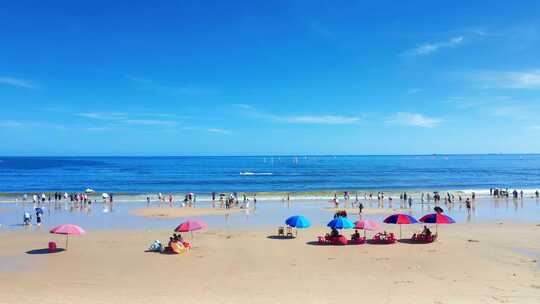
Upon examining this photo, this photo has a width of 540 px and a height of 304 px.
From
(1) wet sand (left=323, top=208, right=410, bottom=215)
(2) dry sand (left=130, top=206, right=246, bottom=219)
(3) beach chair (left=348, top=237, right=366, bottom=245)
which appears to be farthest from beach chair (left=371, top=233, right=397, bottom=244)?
(2) dry sand (left=130, top=206, right=246, bottom=219)

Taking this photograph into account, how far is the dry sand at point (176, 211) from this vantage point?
37406 mm

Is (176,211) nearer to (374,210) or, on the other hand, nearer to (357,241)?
(374,210)

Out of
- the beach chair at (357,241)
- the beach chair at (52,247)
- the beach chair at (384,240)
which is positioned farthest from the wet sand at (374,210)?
the beach chair at (52,247)

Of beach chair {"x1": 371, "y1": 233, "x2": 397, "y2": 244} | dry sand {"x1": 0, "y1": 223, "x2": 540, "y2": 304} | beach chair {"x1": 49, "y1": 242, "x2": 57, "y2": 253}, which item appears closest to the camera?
dry sand {"x1": 0, "y1": 223, "x2": 540, "y2": 304}

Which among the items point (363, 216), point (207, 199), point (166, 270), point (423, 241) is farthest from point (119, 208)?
point (423, 241)

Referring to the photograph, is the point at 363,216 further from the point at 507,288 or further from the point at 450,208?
the point at 507,288

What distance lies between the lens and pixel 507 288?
50.1 ft

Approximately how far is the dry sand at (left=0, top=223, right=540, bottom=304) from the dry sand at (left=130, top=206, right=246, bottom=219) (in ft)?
39.0

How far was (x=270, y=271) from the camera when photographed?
701 inches

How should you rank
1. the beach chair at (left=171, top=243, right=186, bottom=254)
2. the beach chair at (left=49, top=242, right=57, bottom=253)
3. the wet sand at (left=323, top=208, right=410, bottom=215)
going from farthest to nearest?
the wet sand at (left=323, top=208, right=410, bottom=215), the beach chair at (left=49, top=242, right=57, bottom=253), the beach chair at (left=171, top=243, right=186, bottom=254)

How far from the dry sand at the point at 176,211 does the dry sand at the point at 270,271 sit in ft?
39.0

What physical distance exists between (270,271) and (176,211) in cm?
2402

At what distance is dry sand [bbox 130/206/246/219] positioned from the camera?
123 feet

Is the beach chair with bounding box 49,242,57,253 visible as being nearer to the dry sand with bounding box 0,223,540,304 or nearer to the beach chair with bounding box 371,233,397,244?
the dry sand with bounding box 0,223,540,304
